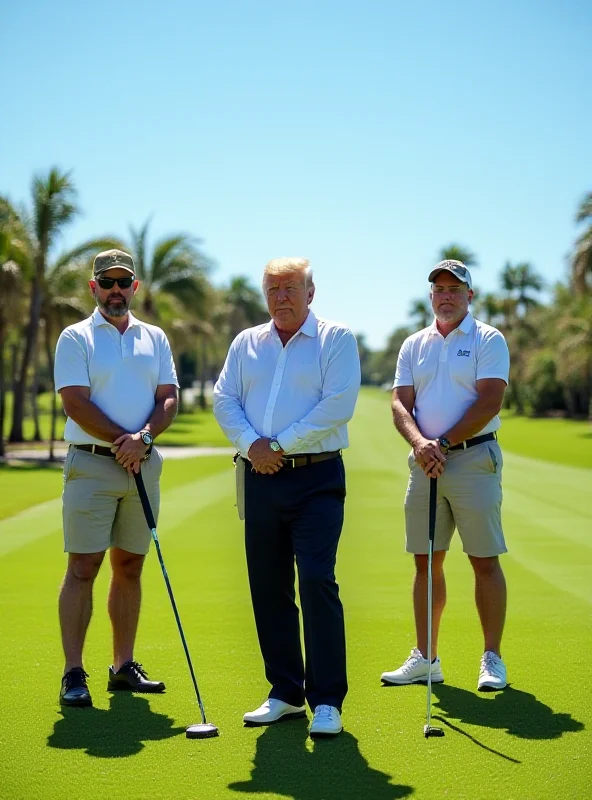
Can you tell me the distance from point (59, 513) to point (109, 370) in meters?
8.71

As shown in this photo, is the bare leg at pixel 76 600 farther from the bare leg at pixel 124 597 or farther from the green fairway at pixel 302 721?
the green fairway at pixel 302 721

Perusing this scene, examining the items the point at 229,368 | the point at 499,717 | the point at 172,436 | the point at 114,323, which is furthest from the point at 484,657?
the point at 172,436

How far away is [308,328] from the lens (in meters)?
5.15

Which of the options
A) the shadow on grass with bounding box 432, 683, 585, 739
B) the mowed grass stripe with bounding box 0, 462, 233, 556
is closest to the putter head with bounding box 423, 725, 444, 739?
the shadow on grass with bounding box 432, 683, 585, 739

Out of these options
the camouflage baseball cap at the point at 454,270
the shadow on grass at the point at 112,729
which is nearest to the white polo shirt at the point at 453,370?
the camouflage baseball cap at the point at 454,270

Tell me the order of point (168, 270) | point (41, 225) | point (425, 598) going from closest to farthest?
1. point (425, 598)
2. point (41, 225)
3. point (168, 270)

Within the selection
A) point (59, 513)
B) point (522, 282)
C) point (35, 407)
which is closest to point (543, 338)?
point (522, 282)

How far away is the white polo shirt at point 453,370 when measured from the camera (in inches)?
224

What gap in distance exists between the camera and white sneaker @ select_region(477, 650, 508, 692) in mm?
5395

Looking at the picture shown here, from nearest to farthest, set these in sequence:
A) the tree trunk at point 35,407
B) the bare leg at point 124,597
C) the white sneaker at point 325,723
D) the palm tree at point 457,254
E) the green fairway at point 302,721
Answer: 1. the green fairway at point 302,721
2. the white sneaker at point 325,723
3. the bare leg at point 124,597
4. the tree trunk at point 35,407
5. the palm tree at point 457,254

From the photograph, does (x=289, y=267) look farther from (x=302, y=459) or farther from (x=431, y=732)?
(x=431, y=732)

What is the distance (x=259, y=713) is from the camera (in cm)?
488

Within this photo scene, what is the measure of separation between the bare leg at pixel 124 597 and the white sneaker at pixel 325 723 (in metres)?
1.33

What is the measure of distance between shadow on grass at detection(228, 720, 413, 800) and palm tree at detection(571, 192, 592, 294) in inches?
1441
